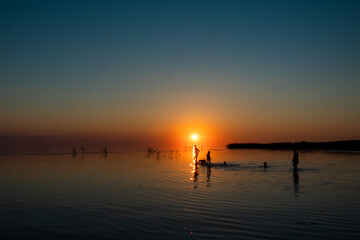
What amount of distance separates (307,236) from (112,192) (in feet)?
41.5

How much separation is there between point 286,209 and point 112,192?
10697 millimetres

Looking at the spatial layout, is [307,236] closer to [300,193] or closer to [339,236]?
[339,236]

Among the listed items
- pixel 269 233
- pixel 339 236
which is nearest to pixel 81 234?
pixel 269 233

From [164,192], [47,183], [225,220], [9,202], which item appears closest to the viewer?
[225,220]

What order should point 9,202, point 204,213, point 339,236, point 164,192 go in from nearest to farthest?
point 339,236 → point 204,213 → point 9,202 → point 164,192

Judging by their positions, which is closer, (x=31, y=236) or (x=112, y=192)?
(x=31, y=236)

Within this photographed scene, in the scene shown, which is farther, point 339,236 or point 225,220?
point 225,220

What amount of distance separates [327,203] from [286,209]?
8.85ft

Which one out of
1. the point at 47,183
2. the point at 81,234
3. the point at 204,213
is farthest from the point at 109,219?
the point at 47,183

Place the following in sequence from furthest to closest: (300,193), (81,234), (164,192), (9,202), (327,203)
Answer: (164,192)
(300,193)
(9,202)
(327,203)
(81,234)

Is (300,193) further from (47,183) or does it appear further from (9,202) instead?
(47,183)

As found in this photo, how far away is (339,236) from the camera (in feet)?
31.1

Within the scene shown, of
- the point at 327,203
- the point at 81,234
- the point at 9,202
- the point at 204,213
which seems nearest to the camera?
the point at 81,234

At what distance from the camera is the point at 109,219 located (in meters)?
12.1
